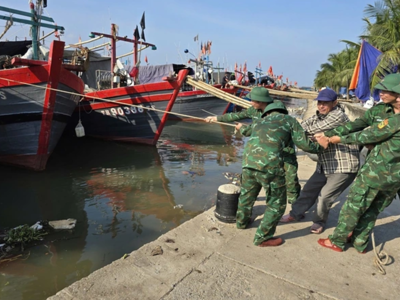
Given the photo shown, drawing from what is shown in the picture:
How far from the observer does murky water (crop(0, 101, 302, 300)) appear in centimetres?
331

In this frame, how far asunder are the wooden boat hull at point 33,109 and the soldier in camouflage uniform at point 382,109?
564 centimetres

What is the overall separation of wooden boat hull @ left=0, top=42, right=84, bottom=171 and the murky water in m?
0.47

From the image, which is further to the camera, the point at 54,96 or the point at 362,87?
→ the point at 362,87

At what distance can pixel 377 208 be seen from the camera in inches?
108

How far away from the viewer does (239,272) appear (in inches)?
102

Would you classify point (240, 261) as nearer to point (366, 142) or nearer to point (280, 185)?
Result: point (280, 185)

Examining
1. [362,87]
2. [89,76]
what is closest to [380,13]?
[362,87]

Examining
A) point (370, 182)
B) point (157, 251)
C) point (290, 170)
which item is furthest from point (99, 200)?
A: point (370, 182)

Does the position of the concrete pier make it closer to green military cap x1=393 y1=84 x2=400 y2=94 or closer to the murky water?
the murky water

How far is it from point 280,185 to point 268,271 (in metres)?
0.77

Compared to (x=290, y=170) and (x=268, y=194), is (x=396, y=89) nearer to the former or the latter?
(x=268, y=194)

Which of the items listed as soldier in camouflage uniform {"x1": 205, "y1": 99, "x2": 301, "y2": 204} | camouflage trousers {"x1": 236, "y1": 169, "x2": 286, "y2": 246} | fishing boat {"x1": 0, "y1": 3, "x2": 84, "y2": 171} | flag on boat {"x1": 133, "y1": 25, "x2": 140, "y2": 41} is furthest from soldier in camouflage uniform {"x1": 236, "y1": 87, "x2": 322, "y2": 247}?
flag on boat {"x1": 133, "y1": 25, "x2": 140, "y2": 41}

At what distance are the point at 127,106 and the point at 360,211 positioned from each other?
8085 millimetres

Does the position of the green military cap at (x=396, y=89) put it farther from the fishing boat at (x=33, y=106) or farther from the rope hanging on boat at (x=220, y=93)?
the fishing boat at (x=33, y=106)
